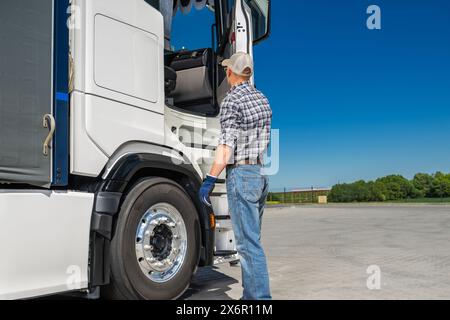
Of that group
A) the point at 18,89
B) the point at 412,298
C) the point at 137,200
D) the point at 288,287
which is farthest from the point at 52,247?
the point at 412,298

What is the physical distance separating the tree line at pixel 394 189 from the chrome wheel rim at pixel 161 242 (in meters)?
38.5

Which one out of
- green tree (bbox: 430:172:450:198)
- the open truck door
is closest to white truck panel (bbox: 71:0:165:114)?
the open truck door

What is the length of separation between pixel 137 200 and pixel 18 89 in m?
1.24

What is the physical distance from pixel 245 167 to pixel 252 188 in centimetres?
17

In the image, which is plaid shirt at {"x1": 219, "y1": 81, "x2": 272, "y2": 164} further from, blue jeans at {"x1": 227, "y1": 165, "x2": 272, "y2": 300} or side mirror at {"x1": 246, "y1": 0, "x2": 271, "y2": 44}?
side mirror at {"x1": 246, "y1": 0, "x2": 271, "y2": 44}

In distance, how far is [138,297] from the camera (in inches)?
155

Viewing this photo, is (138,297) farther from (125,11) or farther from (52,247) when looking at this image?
(125,11)

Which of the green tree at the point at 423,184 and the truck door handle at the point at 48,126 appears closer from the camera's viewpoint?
A: the truck door handle at the point at 48,126

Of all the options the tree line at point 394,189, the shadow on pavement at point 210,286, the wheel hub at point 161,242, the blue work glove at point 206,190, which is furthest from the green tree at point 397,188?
the blue work glove at point 206,190

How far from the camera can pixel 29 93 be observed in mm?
3363

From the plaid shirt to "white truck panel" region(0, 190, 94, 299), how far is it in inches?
44.4

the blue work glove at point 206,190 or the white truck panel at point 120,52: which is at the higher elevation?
the white truck panel at point 120,52

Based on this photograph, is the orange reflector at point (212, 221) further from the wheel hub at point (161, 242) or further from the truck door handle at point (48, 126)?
the truck door handle at point (48, 126)

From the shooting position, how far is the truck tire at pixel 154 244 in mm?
3869
